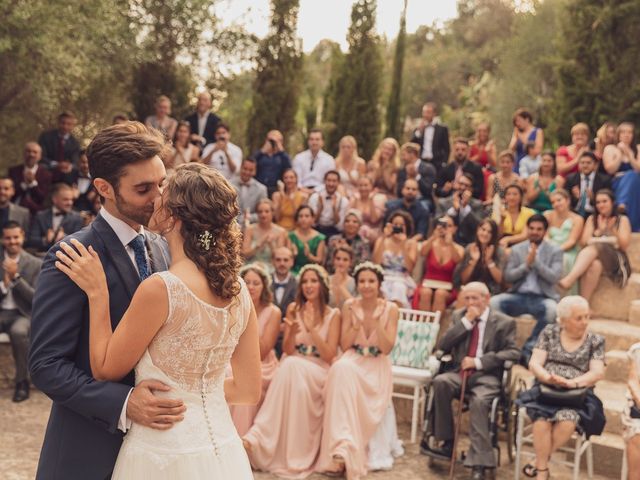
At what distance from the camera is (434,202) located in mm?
10711

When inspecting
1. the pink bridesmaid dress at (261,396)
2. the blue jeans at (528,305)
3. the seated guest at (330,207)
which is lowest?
the pink bridesmaid dress at (261,396)

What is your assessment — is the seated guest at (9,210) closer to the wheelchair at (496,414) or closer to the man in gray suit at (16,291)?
the man in gray suit at (16,291)

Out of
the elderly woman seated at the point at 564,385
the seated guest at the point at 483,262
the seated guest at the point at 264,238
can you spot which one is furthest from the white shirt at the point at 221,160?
the elderly woman seated at the point at 564,385

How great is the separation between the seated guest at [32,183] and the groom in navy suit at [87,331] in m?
8.00

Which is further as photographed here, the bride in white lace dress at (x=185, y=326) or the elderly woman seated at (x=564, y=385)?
the elderly woman seated at (x=564, y=385)

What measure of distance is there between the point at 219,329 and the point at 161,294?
22cm

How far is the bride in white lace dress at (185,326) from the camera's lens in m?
2.30

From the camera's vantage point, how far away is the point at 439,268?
899cm

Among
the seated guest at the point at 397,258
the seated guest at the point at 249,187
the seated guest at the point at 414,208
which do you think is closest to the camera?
the seated guest at the point at 397,258

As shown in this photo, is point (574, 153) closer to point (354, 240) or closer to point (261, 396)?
point (354, 240)

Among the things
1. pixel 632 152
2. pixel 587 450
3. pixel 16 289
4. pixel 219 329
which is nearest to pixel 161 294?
pixel 219 329

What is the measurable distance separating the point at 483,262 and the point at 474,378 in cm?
206

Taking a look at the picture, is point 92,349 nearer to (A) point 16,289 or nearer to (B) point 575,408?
(B) point 575,408

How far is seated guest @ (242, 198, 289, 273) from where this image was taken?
952cm
